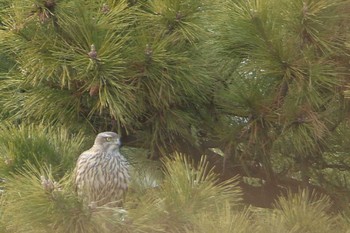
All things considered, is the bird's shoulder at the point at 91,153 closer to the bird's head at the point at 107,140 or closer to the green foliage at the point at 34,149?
the bird's head at the point at 107,140

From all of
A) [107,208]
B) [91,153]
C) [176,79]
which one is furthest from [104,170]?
[107,208]

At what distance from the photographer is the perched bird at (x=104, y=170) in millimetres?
→ 3197

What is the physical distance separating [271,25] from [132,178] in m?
0.75

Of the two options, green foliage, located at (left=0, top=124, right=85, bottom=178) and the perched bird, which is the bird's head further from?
green foliage, located at (left=0, top=124, right=85, bottom=178)

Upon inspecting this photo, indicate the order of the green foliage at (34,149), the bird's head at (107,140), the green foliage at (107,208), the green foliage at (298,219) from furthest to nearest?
the bird's head at (107,140) < the green foliage at (34,149) < the green foliage at (298,219) < the green foliage at (107,208)

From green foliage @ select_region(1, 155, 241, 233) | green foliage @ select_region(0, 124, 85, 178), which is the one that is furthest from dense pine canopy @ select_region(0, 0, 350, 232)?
green foliage @ select_region(1, 155, 241, 233)

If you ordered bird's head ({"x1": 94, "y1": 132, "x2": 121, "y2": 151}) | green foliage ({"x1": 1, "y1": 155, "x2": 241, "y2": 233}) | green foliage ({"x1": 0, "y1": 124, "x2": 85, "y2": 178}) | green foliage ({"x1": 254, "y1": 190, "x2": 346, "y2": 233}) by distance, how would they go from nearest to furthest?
green foliage ({"x1": 1, "y1": 155, "x2": 241, "y2": 233}), green foliage ({"x1": 254, "y1": 190, "x2": 346, "y2": 233}), green foliage ({"x1": 0, "y1": 124, "x2": 85, "y2": 178}), bird's head ({"x1": 94, "y1": 132, "x2": 121, "y2": 151})

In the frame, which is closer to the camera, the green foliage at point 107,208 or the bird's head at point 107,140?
the green foliage at point 107,208

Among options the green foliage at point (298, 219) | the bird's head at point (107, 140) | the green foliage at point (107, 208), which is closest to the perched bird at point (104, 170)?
the bird's head at point (107, 140)

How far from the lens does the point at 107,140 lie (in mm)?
3215

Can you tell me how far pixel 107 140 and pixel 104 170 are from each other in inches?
7.1

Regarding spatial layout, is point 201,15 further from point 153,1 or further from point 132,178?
point 132,178

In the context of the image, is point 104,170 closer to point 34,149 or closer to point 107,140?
point 107,140

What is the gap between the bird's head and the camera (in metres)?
3.19
